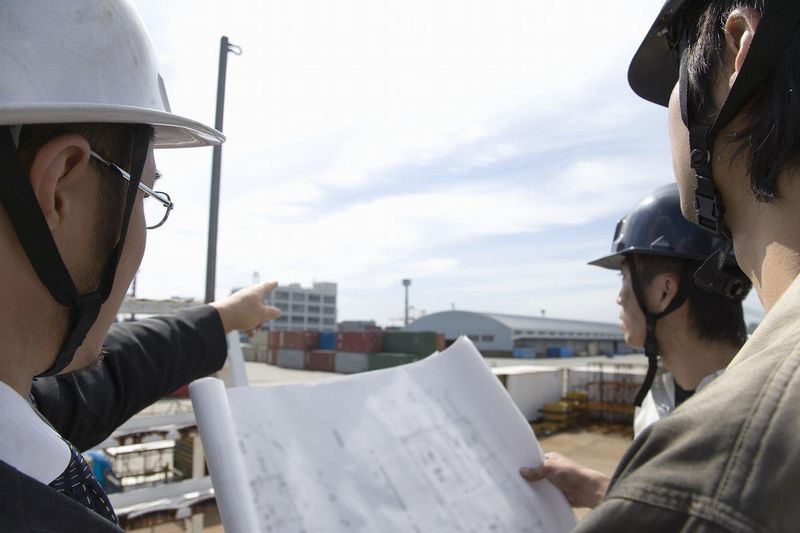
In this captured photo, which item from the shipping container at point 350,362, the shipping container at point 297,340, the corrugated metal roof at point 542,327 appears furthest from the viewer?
the corrugated metal roof at point 542,327

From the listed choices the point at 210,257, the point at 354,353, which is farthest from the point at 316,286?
the point at 210,257

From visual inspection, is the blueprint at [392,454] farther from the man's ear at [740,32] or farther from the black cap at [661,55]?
the man's ear at [740,32]

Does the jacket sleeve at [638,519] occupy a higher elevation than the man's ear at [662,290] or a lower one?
lower

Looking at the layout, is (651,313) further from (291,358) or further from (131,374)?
(291,358)

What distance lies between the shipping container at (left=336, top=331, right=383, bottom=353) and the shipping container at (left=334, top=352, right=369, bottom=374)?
0.49 meters

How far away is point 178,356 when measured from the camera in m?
2.19

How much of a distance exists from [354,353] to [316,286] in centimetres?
5071

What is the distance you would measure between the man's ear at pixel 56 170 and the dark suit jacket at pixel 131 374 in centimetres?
58

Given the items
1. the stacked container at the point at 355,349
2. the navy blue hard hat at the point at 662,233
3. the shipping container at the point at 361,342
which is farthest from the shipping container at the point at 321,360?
the navy blue hard hat at the point at 662,233

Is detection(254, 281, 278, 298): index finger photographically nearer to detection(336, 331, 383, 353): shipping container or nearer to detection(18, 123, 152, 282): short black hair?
detection(18, 123, 152, 282): short black hair

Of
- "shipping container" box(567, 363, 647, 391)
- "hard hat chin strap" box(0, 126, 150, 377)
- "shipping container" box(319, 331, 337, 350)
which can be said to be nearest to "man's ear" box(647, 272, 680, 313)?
"hard hat chin strap" box(0, 126, 150, 377)

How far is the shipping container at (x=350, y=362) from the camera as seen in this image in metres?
40.7

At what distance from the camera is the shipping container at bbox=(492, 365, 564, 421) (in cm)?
1681

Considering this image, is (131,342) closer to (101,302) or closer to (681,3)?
(101,302)
